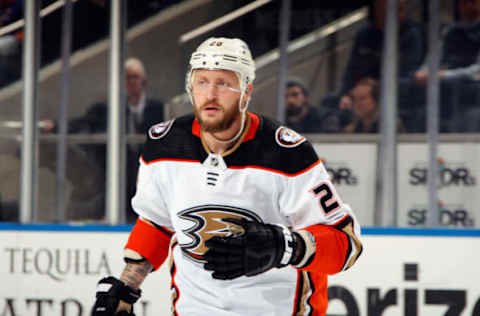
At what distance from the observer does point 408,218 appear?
3035 millimetres

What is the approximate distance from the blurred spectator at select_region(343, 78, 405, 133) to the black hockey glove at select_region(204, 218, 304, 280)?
1.86 metres

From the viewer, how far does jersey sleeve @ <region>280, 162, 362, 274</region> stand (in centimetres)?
140

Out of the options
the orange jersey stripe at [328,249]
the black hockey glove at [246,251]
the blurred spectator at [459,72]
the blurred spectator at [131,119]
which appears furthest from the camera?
the blurred spectator at [131,119]

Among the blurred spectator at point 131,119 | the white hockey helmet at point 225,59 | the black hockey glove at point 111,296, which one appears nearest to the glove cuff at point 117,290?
the black hockey glove at point 111,296

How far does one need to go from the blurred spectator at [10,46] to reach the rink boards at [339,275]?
2.27 ft

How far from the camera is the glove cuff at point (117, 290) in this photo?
1536 millimetres

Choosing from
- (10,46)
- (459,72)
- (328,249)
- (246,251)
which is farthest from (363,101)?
(246,251)

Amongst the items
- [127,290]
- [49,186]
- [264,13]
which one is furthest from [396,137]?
[127,290]

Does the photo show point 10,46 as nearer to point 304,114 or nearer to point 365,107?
point 304,114

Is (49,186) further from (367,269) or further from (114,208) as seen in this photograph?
(367,269)

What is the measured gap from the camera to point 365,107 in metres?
3.11

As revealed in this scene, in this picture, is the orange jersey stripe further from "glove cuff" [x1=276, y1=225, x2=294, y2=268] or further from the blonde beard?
the blonde beard

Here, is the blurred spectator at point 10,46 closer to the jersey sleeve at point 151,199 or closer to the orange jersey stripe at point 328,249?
the jersey sleeve at point 151,199

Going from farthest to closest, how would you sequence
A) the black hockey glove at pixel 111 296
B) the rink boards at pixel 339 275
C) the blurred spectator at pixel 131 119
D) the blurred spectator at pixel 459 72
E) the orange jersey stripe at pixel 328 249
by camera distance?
the blurred spectator at pixel 131 119 < the blurred spectator at pixel 459 72 < the rink boards at pixel 339 275 < the black hockey glove at pixel 111 296 < the orange jersey stripe at pixel 328 249
